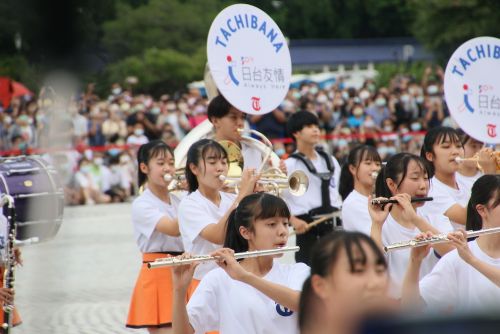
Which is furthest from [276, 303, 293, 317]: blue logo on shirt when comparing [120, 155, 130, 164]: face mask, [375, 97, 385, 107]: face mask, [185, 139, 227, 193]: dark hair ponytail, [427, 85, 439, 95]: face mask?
[427, 85, 439, 95]: face mask

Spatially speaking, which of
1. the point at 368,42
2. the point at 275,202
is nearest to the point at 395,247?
the point at 275,202

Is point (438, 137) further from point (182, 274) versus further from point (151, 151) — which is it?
point (182, 274)

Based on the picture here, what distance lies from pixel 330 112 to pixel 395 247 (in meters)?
16.8

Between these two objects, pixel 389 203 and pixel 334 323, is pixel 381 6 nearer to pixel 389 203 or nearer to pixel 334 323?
pixel 389 203

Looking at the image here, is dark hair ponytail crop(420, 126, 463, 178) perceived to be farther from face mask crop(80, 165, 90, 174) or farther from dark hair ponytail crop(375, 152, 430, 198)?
face mask crop(80, 165, 90, 174)

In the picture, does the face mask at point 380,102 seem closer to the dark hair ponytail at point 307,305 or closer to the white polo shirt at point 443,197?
the white polo shirt at point 443,197

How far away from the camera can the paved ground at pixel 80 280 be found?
862 cm

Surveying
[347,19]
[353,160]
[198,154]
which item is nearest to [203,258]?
[198,154]

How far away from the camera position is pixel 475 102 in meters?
6.68

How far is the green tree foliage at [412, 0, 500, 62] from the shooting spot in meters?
30.6

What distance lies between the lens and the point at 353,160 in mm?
6914

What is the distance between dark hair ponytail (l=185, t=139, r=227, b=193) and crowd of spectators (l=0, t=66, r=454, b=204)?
36.3 feet

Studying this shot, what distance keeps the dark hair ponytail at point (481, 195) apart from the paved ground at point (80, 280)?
13.3 ft

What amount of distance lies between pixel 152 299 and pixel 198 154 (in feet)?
3.17
